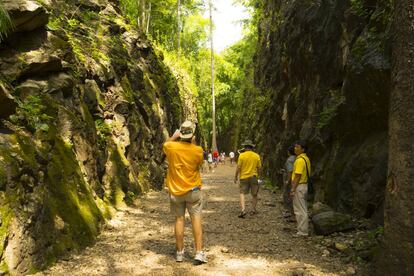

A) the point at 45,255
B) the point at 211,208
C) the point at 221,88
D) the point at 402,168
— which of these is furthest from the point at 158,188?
the point at 221,88

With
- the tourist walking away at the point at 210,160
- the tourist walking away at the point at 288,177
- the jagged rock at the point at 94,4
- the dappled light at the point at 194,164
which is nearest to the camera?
the dappled light at the point at 194,164

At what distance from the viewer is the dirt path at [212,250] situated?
19.4 ft

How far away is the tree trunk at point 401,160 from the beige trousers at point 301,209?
3.36m

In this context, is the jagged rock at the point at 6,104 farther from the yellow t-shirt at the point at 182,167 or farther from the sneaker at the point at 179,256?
the sneaker at the point at 179,256

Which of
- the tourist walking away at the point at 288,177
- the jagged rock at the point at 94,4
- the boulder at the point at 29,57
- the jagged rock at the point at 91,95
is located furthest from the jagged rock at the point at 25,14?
the jagged rock at the point at 94,4

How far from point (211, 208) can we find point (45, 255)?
6.74 metres

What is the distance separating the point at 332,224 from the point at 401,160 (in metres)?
3.44

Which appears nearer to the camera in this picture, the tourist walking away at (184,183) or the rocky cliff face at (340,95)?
the tourist walking away at (184,183)

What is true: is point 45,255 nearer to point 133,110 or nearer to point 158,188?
point 133,110

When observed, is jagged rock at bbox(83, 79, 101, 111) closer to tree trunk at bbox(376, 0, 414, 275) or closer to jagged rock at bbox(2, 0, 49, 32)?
jagged rock at bbox(2, 0, 49, 32)

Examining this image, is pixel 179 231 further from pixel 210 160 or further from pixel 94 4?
pixel 210 160

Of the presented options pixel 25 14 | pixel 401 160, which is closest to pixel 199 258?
pixel 401 160

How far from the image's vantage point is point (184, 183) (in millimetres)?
6223

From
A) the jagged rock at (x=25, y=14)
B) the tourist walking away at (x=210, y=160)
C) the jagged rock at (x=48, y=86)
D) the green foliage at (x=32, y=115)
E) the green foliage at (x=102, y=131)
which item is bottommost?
the tourist walking away at (x=210, y=160)
